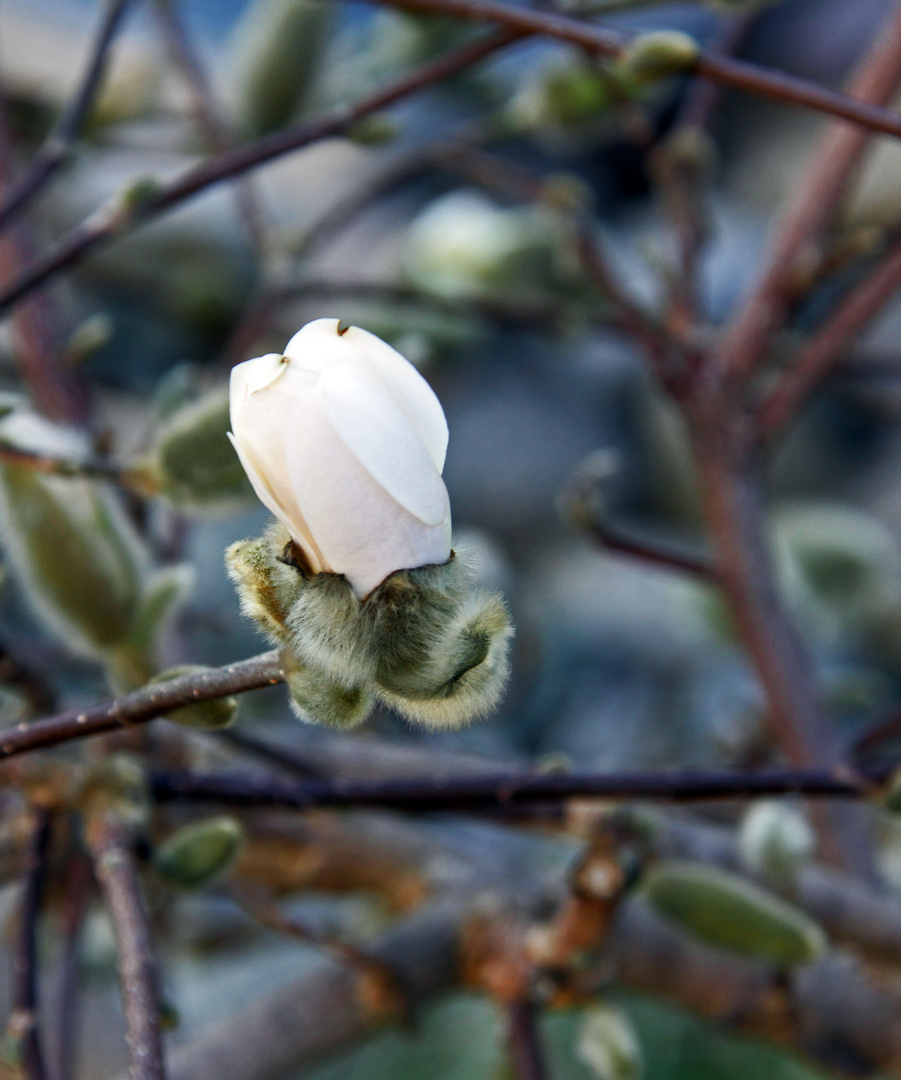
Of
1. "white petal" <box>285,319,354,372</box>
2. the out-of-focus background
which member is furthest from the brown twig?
"white petal" <box>285,319,354,372</box>

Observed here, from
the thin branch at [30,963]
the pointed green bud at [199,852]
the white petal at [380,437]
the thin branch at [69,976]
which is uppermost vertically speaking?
the white petal at [380,437]

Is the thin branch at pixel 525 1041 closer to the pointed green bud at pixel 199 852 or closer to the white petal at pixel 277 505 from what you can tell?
the pointed green bud at pixel 199 852

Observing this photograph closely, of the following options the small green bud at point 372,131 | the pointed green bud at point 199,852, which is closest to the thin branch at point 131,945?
the pointed green bud at point 199,852

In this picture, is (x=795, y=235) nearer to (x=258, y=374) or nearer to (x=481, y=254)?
(x=481, y=254)

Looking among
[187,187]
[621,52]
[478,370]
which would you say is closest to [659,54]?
[621,52]

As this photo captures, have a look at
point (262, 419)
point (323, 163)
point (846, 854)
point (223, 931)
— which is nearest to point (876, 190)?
point (323, 163)

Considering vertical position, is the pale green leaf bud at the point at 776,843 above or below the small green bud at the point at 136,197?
below

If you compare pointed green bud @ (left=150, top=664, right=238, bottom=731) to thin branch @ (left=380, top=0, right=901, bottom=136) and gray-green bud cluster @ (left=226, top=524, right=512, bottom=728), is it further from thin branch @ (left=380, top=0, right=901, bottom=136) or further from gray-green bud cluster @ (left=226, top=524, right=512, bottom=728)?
thin branch @ (left=380, top=0, right=901, bottom=136)
